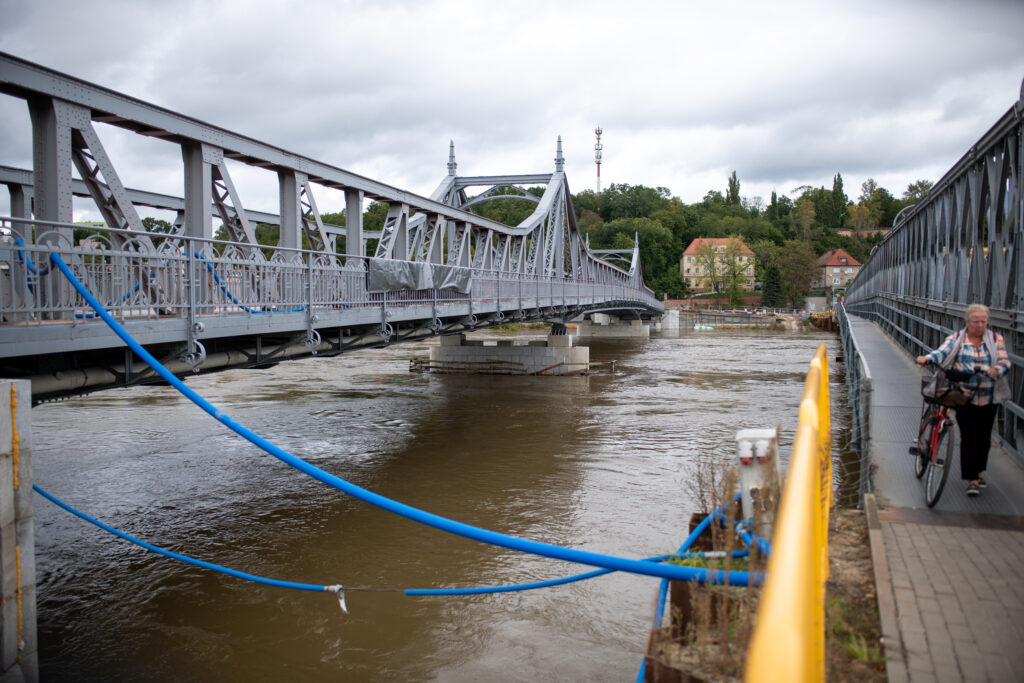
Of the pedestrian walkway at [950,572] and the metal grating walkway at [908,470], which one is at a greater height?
the metal grating walkway at [908,470]

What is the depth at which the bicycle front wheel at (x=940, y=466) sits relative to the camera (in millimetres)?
4998

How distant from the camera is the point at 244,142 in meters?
11.6

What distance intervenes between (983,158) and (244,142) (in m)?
10.0

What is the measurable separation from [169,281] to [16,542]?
3.96 meters

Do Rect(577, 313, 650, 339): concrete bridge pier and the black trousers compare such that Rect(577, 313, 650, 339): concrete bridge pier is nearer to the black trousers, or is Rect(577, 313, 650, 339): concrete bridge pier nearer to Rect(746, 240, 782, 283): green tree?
the black trousers

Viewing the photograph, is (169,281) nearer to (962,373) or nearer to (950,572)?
(962,373)

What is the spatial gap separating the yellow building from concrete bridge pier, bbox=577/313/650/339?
142ft

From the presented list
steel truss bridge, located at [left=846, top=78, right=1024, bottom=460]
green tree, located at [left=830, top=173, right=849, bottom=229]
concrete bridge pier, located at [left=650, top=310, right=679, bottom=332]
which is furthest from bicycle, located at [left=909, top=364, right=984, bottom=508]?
green tree, located at [left=830, top=173, right=849, bottom=229]

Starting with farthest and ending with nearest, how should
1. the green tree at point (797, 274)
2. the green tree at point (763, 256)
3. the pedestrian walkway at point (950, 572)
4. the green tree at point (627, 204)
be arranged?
the green tree at point (627, 204) < the green tree at point (763, 256) < the green tree at point (797, 274) < the pedestrian walkway at point (950, 572)

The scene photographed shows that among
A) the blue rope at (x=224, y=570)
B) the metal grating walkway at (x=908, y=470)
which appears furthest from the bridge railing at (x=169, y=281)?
the metal grating walkway at (x=908, y=470)

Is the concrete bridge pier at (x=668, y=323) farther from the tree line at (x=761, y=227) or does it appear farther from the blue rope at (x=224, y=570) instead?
the blue rope at (x=224, y=570)

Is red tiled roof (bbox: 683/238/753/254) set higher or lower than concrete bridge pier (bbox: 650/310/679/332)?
higher

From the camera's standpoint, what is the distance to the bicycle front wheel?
500cm

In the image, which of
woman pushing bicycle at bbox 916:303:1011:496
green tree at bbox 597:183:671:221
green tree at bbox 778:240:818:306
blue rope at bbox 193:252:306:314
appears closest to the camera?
woman pushing bicycle at bbox 916:303:1011:496
